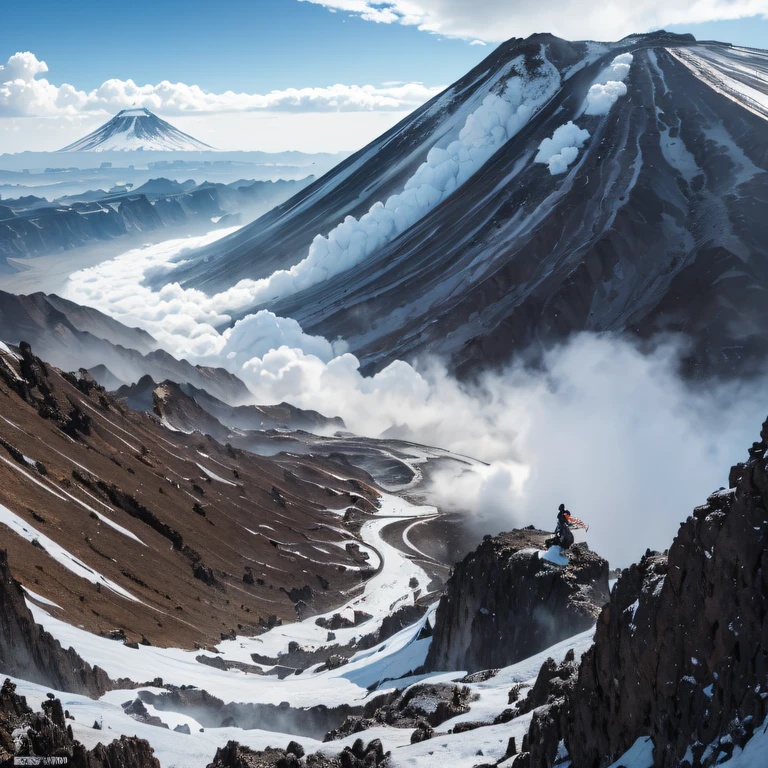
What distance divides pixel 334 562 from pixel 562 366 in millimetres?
85963

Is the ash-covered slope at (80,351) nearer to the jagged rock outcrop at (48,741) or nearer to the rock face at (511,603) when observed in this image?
the rock face at (511,603)

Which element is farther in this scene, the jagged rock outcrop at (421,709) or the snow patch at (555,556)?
the snow patch at (555,556)

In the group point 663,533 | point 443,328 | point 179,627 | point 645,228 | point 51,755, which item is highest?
point 645,228

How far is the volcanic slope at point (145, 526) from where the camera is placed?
41.8m

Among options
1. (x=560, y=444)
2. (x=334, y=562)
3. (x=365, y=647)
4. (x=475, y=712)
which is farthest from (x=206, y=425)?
(x=475, y=712)

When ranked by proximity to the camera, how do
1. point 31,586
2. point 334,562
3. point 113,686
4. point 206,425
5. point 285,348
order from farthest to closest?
1. point 285,348
2. point 206,425
3. point 334,562
4. point 31,586
5. point 113,686

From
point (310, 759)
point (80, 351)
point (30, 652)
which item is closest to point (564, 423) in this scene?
point (80, 351)

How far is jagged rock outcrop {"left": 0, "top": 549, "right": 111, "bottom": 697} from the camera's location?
92.7ft

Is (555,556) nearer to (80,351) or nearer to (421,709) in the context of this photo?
(421,709)

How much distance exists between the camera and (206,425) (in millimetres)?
112438

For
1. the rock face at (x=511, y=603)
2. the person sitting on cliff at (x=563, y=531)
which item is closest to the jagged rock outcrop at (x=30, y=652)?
the rock face at (x=511, y=603)

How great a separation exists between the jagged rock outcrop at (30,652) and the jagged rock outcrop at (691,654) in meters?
16.3

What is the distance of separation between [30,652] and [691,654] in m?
21.4

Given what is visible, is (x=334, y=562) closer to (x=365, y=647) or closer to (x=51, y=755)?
(x=365, y=647)
